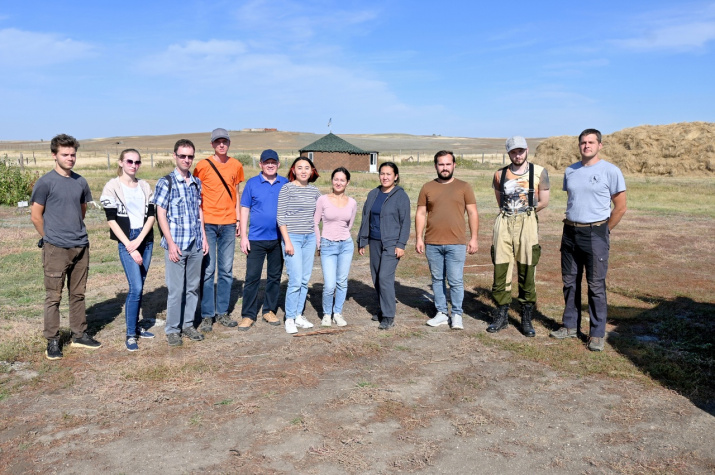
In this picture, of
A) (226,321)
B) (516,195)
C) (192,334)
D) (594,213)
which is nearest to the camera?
(594,213)

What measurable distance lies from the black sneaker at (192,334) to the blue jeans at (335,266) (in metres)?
1.37

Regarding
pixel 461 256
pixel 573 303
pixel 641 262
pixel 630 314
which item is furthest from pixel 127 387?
pixel 641 262

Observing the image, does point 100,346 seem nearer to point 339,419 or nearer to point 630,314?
point 339,419

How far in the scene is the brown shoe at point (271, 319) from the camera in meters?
6.26

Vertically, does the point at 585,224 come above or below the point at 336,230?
above

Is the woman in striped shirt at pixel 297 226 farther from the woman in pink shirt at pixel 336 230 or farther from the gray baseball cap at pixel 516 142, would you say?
the gray baseball cap at pixel 516 142

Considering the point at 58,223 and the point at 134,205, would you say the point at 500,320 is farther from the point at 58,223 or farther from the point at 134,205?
the point at 58,223

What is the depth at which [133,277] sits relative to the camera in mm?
5254

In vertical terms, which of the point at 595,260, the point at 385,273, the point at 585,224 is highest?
the point at 585,224

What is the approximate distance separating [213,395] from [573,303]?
11.9ft

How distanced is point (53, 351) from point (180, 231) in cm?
152

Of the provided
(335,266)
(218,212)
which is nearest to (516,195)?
(335,266)

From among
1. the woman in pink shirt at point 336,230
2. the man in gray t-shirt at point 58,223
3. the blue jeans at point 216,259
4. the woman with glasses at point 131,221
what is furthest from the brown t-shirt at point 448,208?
the man in gray t-shirt at point 58,223

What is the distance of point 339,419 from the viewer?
3928 mm
